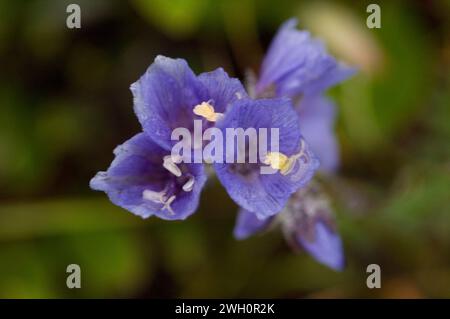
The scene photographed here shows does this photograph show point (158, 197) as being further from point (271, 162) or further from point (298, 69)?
point (298, 69)

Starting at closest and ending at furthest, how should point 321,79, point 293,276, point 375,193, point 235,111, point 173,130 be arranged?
point 235,111
point 173,130
point 321,79
point 375,193
point 293,276

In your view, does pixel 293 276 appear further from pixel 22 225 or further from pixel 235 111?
pixel 235 111

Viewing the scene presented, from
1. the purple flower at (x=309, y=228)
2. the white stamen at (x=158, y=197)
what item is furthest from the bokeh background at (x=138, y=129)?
the white stamen at (x=158, y=197)

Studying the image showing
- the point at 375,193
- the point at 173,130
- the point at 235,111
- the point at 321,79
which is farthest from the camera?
the point at 375,193

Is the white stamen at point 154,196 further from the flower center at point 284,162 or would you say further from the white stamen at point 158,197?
the flower center at point 284,162

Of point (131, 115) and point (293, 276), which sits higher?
point (131, 115)

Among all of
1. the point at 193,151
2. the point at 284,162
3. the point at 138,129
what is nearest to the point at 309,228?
the point at 284,162

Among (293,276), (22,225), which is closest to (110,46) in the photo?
(22,225)

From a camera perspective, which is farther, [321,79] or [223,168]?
[321,79]
